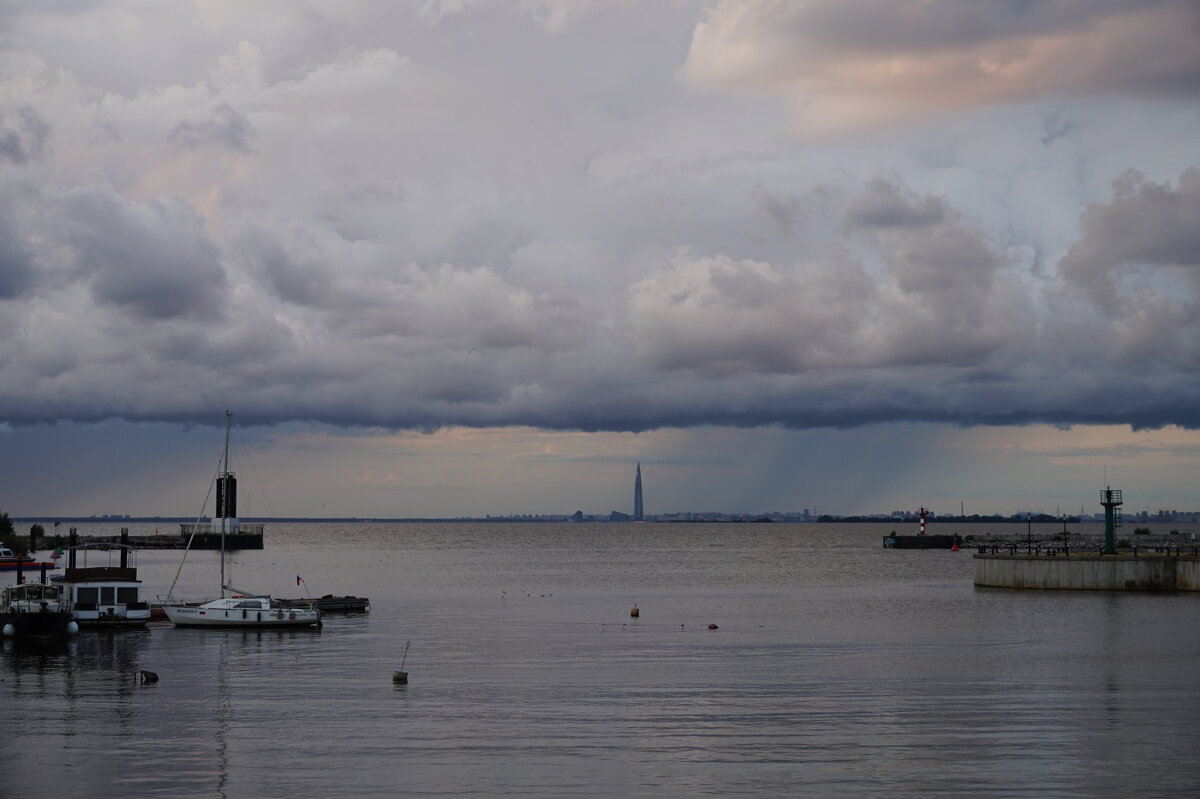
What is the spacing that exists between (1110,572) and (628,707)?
70.2 m

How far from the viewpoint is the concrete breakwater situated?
105 metres

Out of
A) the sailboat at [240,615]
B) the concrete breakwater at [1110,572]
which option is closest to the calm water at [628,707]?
the sailboat at [240,615]

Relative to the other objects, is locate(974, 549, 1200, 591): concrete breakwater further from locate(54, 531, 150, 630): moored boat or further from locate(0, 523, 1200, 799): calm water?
locate(54, 531, 150, 630): moored boat

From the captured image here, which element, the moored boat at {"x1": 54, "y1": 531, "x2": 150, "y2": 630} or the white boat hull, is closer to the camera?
the moored boat at {"x1": 54, "y1": 531, "x2": 150, "y2": 630}

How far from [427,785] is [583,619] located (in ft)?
188

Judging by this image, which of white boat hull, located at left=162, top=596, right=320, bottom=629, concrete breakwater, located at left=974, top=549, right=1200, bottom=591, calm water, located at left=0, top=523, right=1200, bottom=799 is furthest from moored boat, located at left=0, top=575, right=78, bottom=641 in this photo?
concrete breakwater, located at left=974, top=549, right=1200, bottom=591

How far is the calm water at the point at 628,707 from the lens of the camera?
3697 centimetres

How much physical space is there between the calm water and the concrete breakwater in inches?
377

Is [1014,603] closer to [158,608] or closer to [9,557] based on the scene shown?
[158,608]

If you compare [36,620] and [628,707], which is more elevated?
[36,620]

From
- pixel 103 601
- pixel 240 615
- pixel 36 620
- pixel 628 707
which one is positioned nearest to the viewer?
pixel 628 707

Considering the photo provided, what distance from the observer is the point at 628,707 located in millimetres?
49125

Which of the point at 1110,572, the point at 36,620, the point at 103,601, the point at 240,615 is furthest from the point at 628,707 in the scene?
the point at 1110,572

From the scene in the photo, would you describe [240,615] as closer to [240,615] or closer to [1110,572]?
[240,615]
